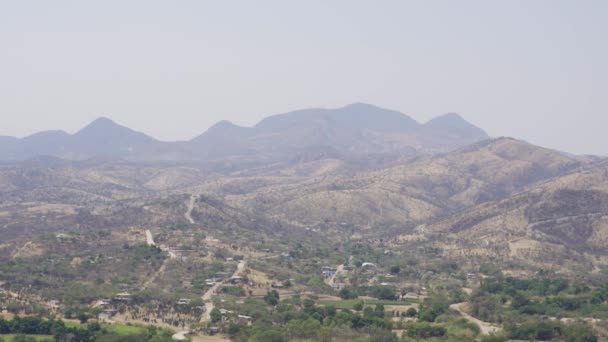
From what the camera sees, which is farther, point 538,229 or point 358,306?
point 538,229

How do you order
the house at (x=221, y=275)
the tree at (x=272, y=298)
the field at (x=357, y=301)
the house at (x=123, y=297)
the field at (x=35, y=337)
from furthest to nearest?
the house at (x=221, y=275), the field at (x=357, y=301), the tree at (x=272, y=298), the house at (x=123, y=297), the field at (x=35, y=337)

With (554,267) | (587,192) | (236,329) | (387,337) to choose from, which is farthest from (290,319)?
(587,192)

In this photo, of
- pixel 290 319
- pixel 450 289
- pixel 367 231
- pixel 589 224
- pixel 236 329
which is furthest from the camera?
pixel 367 231

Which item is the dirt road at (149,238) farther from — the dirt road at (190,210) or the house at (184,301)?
the house at (184,301)

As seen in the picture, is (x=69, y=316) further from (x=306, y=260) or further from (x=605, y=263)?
(x=605, y=263)

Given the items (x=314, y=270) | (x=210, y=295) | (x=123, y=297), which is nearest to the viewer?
(x=123, y=297)

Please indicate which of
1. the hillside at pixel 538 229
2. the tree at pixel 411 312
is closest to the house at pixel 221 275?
the tree at pixel 411 312

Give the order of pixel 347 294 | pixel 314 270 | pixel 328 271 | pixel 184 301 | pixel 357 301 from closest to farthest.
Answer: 1. pixel 184 301
2. pixel 357 301
3. pixel 347 294
4. pixel 314 270
5. pixel 328 271

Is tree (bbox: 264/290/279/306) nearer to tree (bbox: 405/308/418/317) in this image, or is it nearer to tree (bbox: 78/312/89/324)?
tree (bbox: 405/308/418/317)

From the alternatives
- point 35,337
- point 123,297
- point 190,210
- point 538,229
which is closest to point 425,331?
point 35,337

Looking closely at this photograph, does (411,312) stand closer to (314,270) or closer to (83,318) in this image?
(83,318)

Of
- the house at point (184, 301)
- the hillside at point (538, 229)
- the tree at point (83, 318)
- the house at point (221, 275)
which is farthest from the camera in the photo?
the hillside at point (538, 229)
